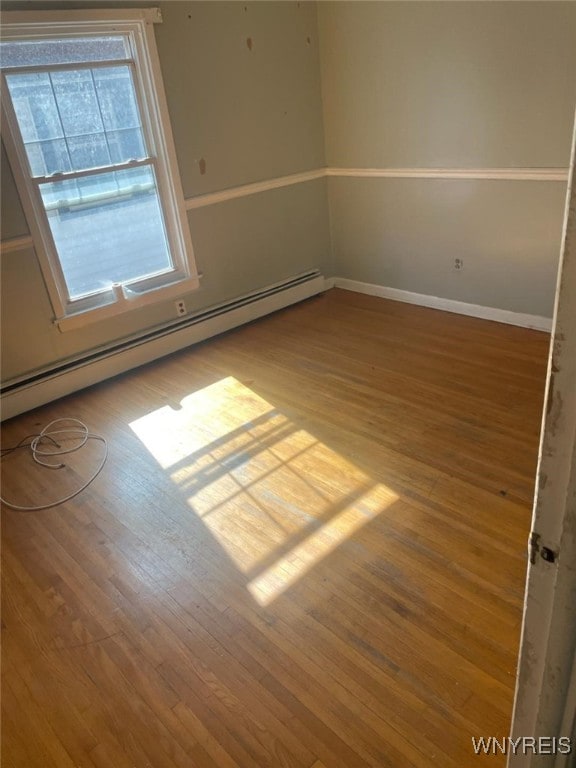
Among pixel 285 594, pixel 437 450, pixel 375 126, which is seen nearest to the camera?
pixel 285 594

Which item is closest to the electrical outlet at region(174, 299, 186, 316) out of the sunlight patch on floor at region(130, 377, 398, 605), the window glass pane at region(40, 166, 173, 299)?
the window glass pane at region(40, 166, 173, 299)

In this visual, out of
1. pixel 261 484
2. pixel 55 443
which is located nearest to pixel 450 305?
pixel 261 484

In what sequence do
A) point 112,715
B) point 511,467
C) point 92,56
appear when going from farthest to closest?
point 92,56 < point 511,467 < point 112,715

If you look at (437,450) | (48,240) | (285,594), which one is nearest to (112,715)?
(285,594)

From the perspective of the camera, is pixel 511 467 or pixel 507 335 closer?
pixel 511 467

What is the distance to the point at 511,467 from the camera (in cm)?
250

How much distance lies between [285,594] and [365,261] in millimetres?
3218

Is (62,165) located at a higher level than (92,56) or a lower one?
lower

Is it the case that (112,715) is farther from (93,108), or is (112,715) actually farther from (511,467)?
(93,108)

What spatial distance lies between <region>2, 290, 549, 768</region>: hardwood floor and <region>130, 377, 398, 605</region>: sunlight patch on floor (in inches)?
0.4

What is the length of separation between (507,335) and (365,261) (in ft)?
4.58

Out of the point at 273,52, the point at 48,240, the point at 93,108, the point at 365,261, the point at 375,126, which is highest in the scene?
the point at 273,52

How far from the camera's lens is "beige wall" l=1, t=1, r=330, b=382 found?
3.28 metres

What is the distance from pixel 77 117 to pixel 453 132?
7.68ft
